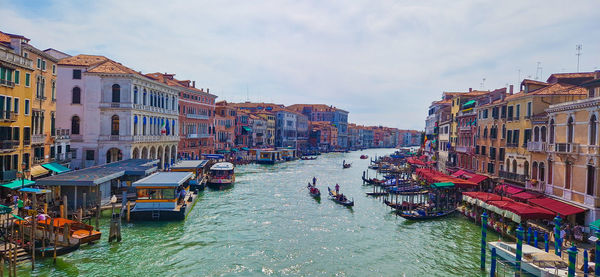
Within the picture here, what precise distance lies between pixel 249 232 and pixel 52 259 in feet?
29.9

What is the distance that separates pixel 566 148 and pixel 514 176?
6118 mm

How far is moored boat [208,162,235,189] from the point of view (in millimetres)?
35812

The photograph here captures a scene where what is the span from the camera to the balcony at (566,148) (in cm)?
1998

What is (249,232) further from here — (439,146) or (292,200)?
(439,146)

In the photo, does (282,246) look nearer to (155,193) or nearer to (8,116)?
(155,193)

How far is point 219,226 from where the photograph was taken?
73.3 feet

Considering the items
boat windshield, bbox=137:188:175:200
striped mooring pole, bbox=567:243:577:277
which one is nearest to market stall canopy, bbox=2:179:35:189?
boat windshield, bbox=137:188:175:200

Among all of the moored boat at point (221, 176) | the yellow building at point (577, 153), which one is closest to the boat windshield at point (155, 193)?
the moored boat at point (221, 176)

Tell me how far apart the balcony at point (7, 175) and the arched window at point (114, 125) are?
1224 centimetres

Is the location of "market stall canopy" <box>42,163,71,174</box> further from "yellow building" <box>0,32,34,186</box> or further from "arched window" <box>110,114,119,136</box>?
"arched window" <box>110,114,119,136</box>

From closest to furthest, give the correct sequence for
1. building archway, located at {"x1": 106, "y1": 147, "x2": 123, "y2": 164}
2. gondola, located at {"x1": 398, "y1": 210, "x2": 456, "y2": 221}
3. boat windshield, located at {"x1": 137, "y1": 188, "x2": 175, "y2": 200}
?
boat windshield, located at {"x1": 137, "y1": 188, "x2": 175, "y2": 200}, gondola, located at {"x1": 398, "y1": 210, "x2": 456, "y2": 221}, building archway, located at {"x1": 106, "y1": 147, "x2": 123, "y2": 164}

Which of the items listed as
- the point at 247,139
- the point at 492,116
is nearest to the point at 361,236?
the point at 492,116

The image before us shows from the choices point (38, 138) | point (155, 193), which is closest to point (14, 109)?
point (38, 138)

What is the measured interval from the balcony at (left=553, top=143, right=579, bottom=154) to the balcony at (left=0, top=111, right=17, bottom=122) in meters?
29.5
